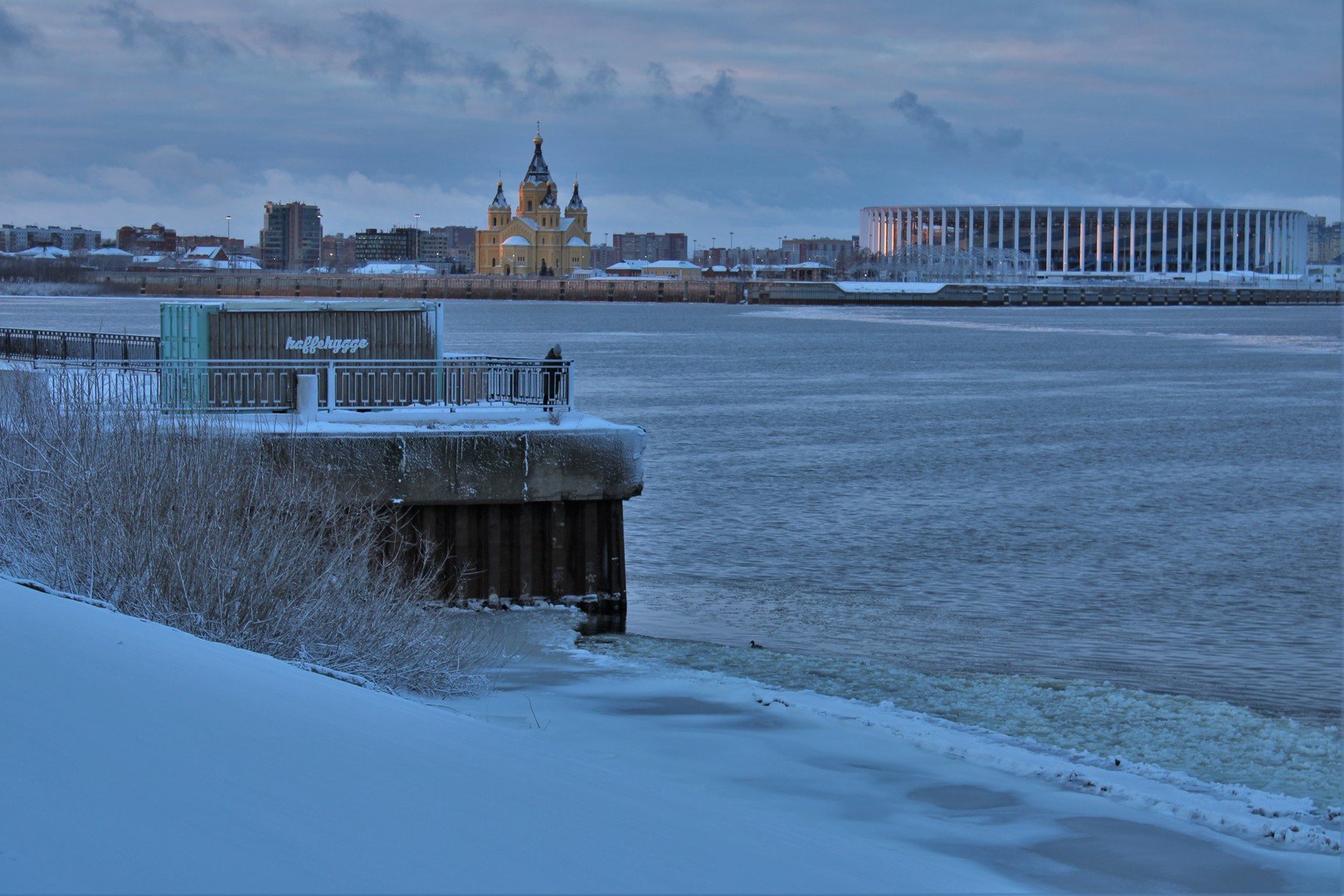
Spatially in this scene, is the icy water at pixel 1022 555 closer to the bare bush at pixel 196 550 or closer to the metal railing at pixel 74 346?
the bare bush at pixel 196 550

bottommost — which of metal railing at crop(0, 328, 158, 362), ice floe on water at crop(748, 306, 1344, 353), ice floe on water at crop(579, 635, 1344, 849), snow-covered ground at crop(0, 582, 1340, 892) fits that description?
ice floe on water at crop(579, 635, 1344, 849)

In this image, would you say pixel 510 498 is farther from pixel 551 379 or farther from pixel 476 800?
pixel 476 800

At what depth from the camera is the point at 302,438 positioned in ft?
56.0

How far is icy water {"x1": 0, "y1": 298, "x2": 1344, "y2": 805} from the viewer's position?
14.4m

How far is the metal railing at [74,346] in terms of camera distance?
2492 centimetres

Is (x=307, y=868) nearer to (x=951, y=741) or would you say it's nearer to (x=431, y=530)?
(x=951, y=741)

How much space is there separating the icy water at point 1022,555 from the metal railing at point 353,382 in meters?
3.31

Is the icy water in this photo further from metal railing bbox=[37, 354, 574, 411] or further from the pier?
metal railing bbox=[37, 354, 574, 411]

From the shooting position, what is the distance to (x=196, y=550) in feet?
38.1

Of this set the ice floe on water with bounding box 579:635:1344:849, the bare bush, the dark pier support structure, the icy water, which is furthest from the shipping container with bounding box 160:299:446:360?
the ice floe on water with bounding box 579:635:1344:849

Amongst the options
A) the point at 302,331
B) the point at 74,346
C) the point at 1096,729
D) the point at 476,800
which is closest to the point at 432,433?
the point at 302,331

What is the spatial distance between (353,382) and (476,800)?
46.1ft

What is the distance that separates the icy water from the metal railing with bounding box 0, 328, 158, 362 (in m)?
8.80

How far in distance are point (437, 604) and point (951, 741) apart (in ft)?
21.3
